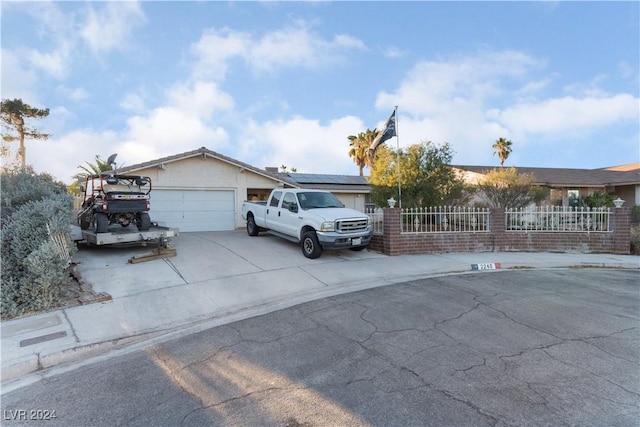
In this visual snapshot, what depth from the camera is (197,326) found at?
5.51m

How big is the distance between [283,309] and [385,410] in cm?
336

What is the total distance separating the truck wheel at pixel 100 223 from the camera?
9.35 m

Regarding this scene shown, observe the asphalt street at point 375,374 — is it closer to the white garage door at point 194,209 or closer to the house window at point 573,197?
the white garage door at point 194,209

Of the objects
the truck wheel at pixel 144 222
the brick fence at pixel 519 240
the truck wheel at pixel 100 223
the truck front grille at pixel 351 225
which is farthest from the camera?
the brick fence at pixel 519 240

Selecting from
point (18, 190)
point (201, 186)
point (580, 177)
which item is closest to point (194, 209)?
point (201, 186)

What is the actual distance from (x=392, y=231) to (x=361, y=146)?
2547cm

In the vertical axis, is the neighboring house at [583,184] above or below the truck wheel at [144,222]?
above

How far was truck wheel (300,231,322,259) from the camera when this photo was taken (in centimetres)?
968

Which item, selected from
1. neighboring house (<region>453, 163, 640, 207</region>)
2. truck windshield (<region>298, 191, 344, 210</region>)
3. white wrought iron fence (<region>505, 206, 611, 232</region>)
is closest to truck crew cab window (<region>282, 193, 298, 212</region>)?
truck windshield (<region>298, 191, 344, 210</region>)

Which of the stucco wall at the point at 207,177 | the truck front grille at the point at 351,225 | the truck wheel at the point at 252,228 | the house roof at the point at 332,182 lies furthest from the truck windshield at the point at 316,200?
the house roof at the point at 332,182

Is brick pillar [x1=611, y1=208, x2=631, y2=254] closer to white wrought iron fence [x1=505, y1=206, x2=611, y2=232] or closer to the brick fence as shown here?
the brick fence

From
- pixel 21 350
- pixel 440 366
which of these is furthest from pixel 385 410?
pixel 21 350

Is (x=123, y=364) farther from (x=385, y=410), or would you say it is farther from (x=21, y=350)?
(x=385, y=410)

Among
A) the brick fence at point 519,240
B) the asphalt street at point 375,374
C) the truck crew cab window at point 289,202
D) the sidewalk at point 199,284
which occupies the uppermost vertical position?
the truck crew cab window at point 289,202
